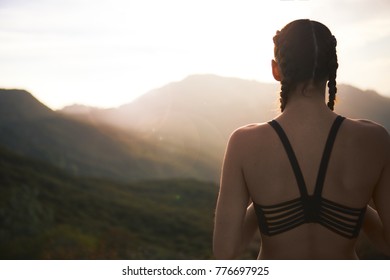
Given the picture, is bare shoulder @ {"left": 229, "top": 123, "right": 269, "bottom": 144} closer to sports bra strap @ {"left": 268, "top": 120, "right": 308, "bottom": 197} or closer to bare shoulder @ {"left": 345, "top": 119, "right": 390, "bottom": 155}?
sports bra strap @ {"left": 268, "top": 120, "right": 308, "bottom": 197}

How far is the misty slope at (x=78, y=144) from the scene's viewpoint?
159500 millimetres

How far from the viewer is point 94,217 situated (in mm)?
71250

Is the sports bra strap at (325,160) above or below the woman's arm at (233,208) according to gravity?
above

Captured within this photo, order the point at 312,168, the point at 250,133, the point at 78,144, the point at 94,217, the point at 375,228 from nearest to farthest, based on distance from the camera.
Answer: the point at 312,168
the point at 250,133
the point at 375,228
the point at 94,217
the point at 78,144

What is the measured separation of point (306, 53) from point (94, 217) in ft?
236

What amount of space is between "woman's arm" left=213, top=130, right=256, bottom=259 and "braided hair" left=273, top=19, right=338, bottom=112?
474 millimetres

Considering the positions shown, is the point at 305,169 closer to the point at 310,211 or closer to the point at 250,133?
the point at 310,211

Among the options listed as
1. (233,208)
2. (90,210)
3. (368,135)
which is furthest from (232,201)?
(90,210)

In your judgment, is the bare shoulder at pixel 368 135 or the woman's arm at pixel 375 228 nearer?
the bare shoulder at pixel 368 135

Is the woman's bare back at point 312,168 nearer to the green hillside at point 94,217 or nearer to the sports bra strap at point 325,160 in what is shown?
the sports bra strap at point 325,160

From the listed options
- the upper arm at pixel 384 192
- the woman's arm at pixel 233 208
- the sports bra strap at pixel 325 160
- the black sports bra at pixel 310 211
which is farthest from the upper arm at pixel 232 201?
the upper arm at pixel 384 192

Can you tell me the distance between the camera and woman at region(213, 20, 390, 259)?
2555mm

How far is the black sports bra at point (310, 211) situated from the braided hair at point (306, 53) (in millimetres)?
283

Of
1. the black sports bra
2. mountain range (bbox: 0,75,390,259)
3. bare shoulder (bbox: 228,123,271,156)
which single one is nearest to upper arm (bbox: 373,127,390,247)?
the black sports bra
